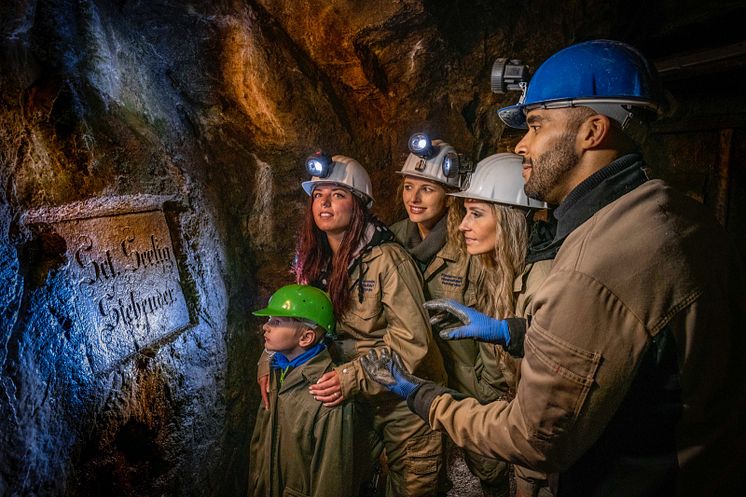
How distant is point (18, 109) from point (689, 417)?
3.22 m

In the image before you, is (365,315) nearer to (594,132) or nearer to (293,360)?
(293,360)

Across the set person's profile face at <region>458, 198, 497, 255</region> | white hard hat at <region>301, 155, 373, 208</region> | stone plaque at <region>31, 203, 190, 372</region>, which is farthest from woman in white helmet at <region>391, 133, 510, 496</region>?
stone plaque at <region>31, 203, 190, 372</region>

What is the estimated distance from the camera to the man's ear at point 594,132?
1608mm

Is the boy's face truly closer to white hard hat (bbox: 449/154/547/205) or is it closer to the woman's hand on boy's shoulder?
the woman's hand on boy's shoulder

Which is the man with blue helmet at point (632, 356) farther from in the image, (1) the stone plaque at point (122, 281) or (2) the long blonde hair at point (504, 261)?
(1) the stone plaque at point (122, 281)

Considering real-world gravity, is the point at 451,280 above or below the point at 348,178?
below

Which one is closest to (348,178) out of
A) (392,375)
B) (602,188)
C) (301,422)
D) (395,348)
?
(395,348)

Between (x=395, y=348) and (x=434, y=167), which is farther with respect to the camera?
(x=434, y=167)

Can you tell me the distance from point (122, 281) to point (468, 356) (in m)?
2.71

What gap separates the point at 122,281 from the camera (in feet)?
7.55

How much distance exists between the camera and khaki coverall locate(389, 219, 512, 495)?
10.3 feet

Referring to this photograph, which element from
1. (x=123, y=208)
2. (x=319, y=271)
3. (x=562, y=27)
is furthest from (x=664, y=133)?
(x=123, y=208)

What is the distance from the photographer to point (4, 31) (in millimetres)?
1896

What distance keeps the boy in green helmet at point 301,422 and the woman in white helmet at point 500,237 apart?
1224 mm
